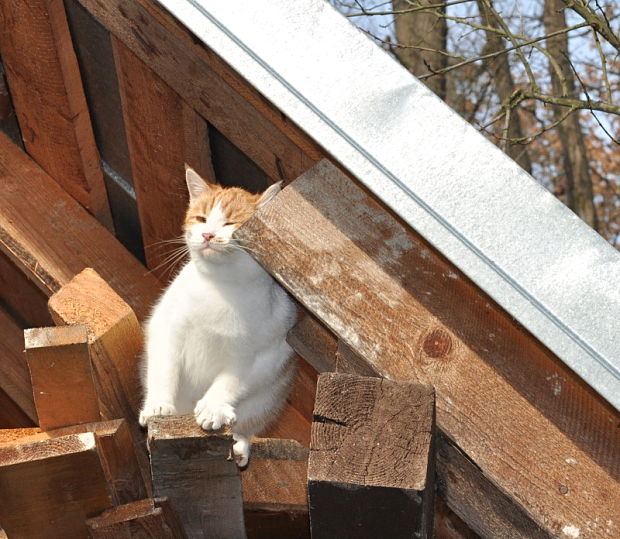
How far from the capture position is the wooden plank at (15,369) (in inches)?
134

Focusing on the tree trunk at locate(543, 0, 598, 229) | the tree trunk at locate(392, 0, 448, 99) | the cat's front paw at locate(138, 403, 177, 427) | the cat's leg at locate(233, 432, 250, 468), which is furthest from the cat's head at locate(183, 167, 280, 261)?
the tree trunk at locate(543, 0, 598, 229)

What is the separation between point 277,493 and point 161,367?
718 mm

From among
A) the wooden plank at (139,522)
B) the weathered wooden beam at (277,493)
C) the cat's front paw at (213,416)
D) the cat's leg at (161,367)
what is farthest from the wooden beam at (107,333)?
the wooden plank at (139,522)

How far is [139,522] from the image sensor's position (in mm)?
1731

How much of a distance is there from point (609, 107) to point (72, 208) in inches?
81.4

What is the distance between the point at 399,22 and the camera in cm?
769

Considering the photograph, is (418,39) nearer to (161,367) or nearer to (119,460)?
(161,367)

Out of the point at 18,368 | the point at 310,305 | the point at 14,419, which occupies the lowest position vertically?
the point at 14,419

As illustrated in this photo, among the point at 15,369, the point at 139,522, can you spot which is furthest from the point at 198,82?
the point at 15,369

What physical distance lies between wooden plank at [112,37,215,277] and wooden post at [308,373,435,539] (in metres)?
1.22

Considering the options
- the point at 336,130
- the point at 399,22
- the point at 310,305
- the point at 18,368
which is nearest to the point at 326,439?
the point at 310,305

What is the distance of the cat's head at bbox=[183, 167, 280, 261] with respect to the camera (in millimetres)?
2611

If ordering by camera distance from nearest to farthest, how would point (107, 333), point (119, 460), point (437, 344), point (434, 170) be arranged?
1. point (434, 170)
2. point (437, 344)
3. point (119, 460)
4. point (107, 333)

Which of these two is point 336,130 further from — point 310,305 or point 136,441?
point 136,441
